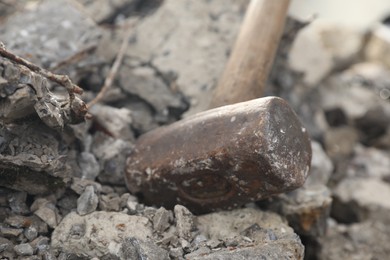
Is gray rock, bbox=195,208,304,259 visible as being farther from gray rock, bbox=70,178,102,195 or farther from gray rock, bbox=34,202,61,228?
gray rock, bbox=34,202,61,228

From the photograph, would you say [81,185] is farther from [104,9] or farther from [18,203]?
[104,9]

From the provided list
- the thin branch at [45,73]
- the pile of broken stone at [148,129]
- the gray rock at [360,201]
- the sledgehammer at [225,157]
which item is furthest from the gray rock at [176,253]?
the gray rock at [360,201]

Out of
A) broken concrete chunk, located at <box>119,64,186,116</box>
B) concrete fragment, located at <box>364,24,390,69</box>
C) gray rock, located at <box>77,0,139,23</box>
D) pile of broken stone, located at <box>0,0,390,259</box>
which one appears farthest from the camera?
concrete fragment, located at <box>364,24,390,69</box>

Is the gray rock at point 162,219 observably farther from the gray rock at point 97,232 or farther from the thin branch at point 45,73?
the thin branch at point 45,73

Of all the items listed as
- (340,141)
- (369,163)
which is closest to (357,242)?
(369,163)

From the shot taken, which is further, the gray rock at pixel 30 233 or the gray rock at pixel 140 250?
the gray rock at pixel 30 233

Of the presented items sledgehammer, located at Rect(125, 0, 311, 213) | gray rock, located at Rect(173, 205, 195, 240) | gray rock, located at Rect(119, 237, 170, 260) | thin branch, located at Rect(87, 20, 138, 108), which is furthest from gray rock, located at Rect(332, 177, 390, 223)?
gray rock, located at Rect(119, 237, 170, 260)
